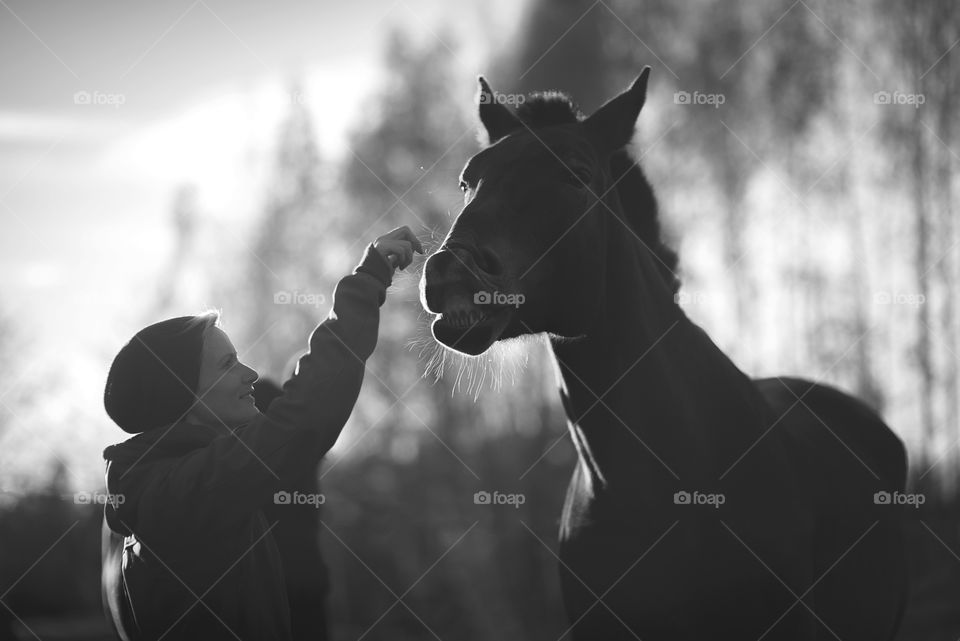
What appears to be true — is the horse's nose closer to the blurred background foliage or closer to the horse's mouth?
the horse's mouth

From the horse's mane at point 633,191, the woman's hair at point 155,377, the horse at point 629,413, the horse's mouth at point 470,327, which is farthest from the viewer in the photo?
the horse's mane at point 633,191

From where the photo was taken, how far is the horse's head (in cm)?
239

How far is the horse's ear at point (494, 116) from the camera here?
3.34m

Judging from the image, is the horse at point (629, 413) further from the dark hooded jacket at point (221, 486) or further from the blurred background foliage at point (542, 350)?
the blurred background foliage at point (542, 350)

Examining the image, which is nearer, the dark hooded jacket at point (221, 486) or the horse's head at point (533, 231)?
the dark hooded jacket at point (221, 486)

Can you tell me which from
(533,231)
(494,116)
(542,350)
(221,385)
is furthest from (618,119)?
(542,350)

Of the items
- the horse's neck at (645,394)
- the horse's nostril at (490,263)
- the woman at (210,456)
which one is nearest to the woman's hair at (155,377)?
the woman at (210,456)

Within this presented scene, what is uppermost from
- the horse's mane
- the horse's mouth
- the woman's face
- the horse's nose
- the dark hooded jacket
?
the horse's mane

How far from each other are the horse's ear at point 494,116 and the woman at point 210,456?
130 centimetres

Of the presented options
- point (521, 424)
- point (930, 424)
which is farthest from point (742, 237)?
point (521, 424)

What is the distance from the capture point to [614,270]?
116 inches

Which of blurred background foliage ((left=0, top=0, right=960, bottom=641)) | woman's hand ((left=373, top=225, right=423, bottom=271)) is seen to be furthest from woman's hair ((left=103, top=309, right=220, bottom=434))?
blurred background foliage ((left=0, top=0, right=960, bottom=641))

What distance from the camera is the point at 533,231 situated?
2.69m

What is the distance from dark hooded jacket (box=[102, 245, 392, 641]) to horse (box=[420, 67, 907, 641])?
1.63 ft
